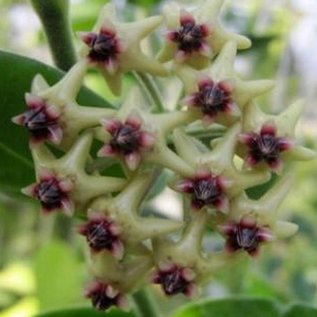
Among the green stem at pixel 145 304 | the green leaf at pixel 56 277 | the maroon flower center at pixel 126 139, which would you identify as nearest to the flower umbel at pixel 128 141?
the maroon flower center at pixel 126 139

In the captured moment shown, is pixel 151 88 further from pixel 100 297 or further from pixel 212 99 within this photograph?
pixel 100 297

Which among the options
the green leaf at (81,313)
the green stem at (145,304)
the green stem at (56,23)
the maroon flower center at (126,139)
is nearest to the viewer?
the maroon flower center at (126,139)

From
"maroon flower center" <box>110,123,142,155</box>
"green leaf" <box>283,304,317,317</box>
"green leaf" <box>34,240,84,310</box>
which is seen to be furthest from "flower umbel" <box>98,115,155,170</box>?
"green leaf" <box>34,240,84,310</box>

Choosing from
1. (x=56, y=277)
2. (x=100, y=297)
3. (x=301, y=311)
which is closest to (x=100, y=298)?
(x=100, y=297)

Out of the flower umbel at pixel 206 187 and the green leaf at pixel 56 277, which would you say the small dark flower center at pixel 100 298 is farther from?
the green leaf at pixel 56 277

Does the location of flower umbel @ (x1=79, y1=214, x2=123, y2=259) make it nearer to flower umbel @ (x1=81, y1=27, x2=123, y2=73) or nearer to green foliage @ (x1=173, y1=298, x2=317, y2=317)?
flower umbel @ (x1=81, y1=27, x2=123, y2=73)

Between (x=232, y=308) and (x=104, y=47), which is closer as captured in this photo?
(x=104, y=47)

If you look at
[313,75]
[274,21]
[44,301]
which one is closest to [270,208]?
[44,301]
